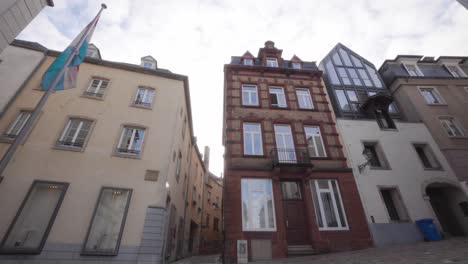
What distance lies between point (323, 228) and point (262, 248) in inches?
137

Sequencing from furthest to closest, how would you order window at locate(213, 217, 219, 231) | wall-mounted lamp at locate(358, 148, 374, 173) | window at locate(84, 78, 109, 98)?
1. window at locate(213, 217, 219, 231)
2. wall-mounted lamp at locate(358, 148, 374, 173)
3. window at locate(84, 78, 109, 98)

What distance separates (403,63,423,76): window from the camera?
675 inches

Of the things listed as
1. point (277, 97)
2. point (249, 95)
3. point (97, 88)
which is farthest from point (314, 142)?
point (97, 88)

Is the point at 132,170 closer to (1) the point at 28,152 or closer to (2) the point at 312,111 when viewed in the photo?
(1) the point at 28,152

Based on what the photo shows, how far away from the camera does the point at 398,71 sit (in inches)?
674

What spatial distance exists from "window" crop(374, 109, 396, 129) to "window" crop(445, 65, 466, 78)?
31.1ft

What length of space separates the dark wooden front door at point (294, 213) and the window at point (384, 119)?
341 inches

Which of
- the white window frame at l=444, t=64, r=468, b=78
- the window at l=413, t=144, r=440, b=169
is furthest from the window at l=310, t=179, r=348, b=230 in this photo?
the white window frame at l=444, t=64, r=468, b=78

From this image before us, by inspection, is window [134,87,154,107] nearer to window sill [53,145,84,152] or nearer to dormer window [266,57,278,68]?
window sill [53,145,84,152]

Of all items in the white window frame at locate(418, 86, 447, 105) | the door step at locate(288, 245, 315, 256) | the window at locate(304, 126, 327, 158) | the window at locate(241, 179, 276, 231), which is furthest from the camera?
the white window frame at locate(418, 86, 447, 105)

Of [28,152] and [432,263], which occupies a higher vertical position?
[28,152]

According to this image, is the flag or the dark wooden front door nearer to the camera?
the flag

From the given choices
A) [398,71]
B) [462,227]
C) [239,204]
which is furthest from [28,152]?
[398,71]

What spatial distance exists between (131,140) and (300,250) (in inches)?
395
